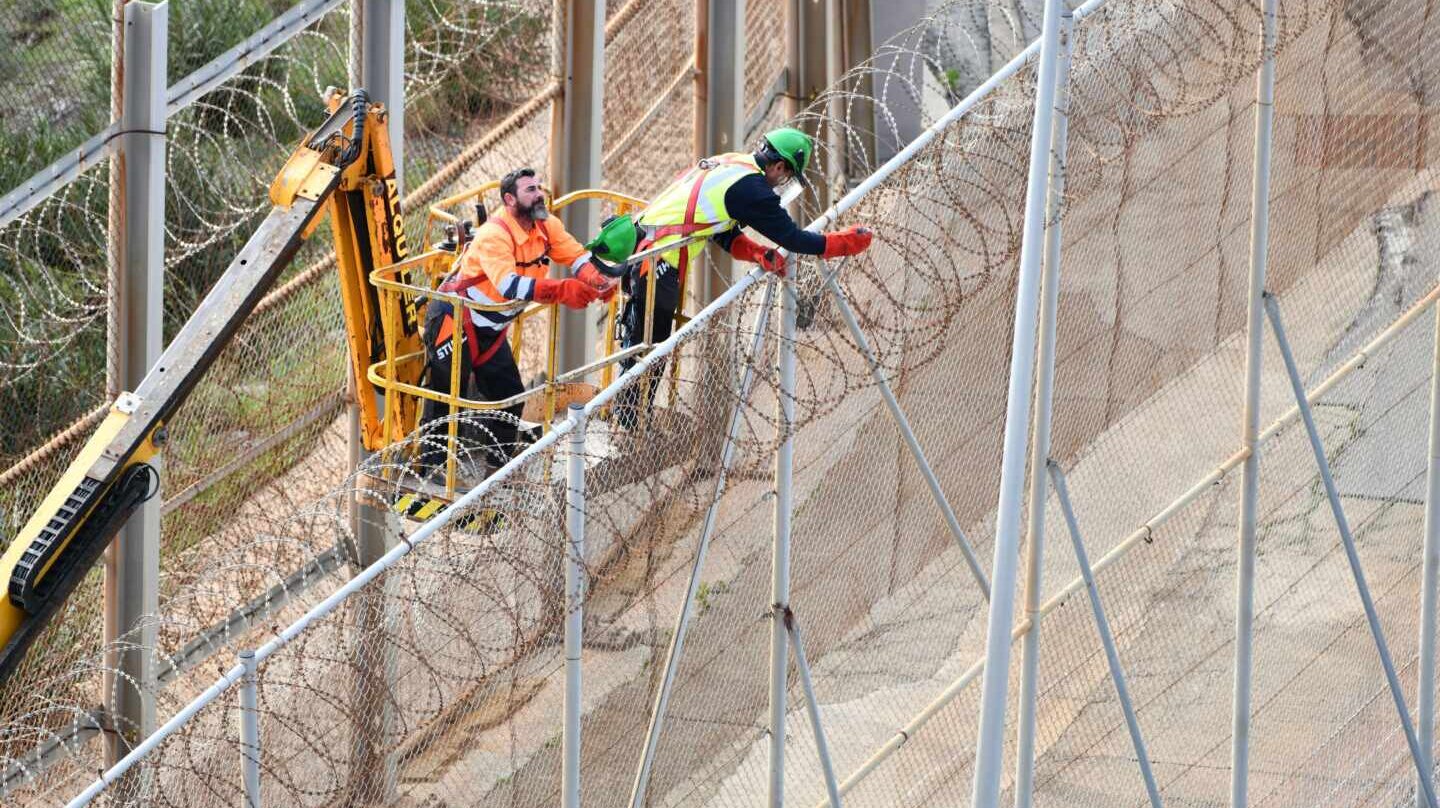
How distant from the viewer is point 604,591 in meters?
8.49

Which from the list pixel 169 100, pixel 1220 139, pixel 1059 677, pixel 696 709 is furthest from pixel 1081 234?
pixel 169 100

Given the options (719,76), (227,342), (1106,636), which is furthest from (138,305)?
(719,76)

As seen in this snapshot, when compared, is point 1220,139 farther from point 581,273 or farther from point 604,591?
point 604,591

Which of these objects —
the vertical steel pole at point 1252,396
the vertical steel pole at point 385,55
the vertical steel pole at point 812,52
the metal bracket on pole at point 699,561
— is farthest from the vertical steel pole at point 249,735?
the vertical steel pole at point 812,52

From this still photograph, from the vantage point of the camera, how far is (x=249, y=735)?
23.5ft

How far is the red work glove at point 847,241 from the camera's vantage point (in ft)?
29.3

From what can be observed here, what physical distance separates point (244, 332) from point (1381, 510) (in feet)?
20.1

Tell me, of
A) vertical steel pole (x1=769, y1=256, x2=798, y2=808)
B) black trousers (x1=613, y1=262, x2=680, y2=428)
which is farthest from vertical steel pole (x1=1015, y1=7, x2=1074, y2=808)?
black trousers (x1=613, y1=262, x2=680, y2=428)

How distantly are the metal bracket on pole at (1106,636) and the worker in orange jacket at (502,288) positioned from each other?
7.11 ft

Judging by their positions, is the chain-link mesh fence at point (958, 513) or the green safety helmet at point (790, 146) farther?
the green safety helmet at point (790, 146)

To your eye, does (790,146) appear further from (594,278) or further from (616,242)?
(594,278)

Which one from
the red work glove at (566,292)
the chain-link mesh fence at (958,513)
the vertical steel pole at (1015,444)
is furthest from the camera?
the red work glove at (566,292)

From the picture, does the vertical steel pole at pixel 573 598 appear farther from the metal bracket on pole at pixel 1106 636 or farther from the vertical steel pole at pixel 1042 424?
the metal bracket on pole at pixel 1106 636

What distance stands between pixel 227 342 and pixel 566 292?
147 centimetres
